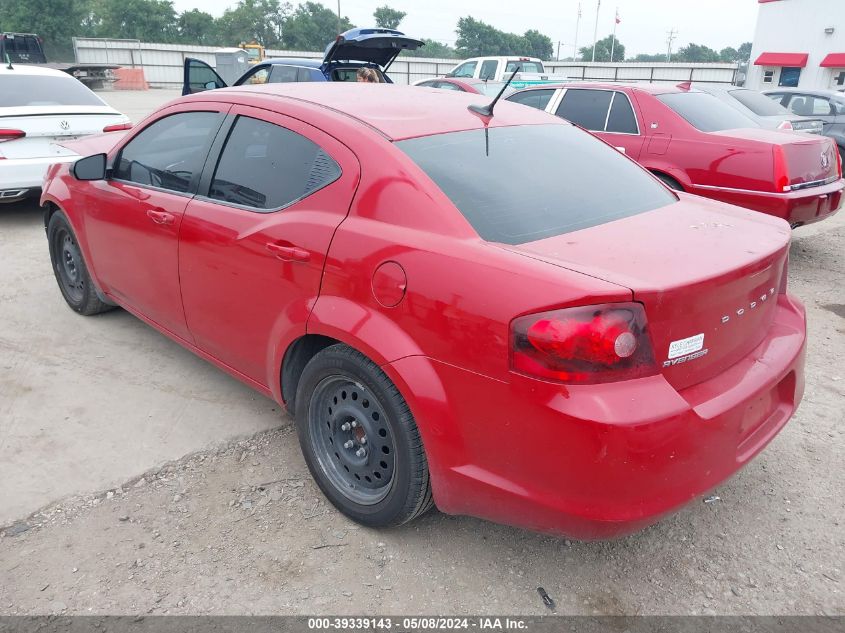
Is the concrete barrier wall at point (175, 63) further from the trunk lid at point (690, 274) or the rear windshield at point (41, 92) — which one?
the trunk lid at point (690, 274)

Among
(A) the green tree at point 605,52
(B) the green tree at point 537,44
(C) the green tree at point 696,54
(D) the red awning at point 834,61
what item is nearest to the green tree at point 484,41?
(B) the green tree at point 537,44

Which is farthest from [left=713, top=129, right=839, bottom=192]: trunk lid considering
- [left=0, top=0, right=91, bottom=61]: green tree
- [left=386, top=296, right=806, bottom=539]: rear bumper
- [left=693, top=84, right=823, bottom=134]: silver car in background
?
[left=0, top=0, right=91, bottom=61]: green tree

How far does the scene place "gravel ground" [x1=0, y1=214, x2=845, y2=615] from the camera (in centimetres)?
232

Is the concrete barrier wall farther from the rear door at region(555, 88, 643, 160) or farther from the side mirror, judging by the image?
the side mirror

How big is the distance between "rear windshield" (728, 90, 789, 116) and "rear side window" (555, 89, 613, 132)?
243cm

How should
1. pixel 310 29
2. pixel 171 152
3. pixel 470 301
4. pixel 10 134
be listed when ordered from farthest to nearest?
pixel 310 29, pixel 10 134, pixel 171 152, pixel 470 301

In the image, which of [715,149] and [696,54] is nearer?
[715,149]

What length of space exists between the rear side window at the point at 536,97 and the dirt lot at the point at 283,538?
5058 millimetres

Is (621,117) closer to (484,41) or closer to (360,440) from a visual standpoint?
(360,440)

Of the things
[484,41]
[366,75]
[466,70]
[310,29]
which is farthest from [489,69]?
[484,41]

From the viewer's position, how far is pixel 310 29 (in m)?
77.9

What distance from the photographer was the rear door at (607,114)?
6.67 metres

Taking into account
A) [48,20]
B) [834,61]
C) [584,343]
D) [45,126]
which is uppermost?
[48,20]

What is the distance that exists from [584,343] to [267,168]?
1661 millimetres
